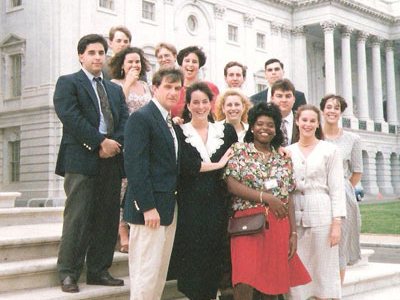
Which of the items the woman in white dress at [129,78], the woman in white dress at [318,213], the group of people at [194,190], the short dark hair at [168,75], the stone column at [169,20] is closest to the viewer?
the group of people at [194,190]

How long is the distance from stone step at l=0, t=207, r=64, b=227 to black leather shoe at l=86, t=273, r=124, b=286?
262cm

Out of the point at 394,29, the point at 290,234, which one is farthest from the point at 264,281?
the point at 394,29

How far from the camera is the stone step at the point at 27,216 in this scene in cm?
761

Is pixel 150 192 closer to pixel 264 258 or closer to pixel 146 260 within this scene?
pixel 146 260

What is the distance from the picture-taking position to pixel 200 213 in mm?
→ 4938

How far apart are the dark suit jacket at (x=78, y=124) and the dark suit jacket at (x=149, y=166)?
2.07ft

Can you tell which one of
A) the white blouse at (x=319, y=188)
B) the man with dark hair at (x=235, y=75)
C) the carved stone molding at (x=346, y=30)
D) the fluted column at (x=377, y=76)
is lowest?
the white blouse at (x=319, y=188)

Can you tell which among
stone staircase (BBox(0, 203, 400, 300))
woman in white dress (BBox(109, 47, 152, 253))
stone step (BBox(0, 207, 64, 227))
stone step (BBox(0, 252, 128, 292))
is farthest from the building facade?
stone step (BBox(0, 252, 128, 292))

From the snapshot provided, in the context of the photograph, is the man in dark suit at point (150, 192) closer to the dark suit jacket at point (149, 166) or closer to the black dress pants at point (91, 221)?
the dark suit jacket at point (149, 166)

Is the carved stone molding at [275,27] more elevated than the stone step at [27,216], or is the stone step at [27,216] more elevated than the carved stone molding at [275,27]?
the carved stone molding at [275,27]

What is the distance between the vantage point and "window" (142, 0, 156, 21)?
31.0 metres

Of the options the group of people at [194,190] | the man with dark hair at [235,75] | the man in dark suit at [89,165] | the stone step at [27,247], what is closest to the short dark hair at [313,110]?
the group of people at [194,190]

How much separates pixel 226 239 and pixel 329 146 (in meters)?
1.36

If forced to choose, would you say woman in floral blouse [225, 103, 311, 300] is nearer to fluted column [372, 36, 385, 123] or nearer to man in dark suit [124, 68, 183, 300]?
man in dark suit [124, 68, 183, 300]
